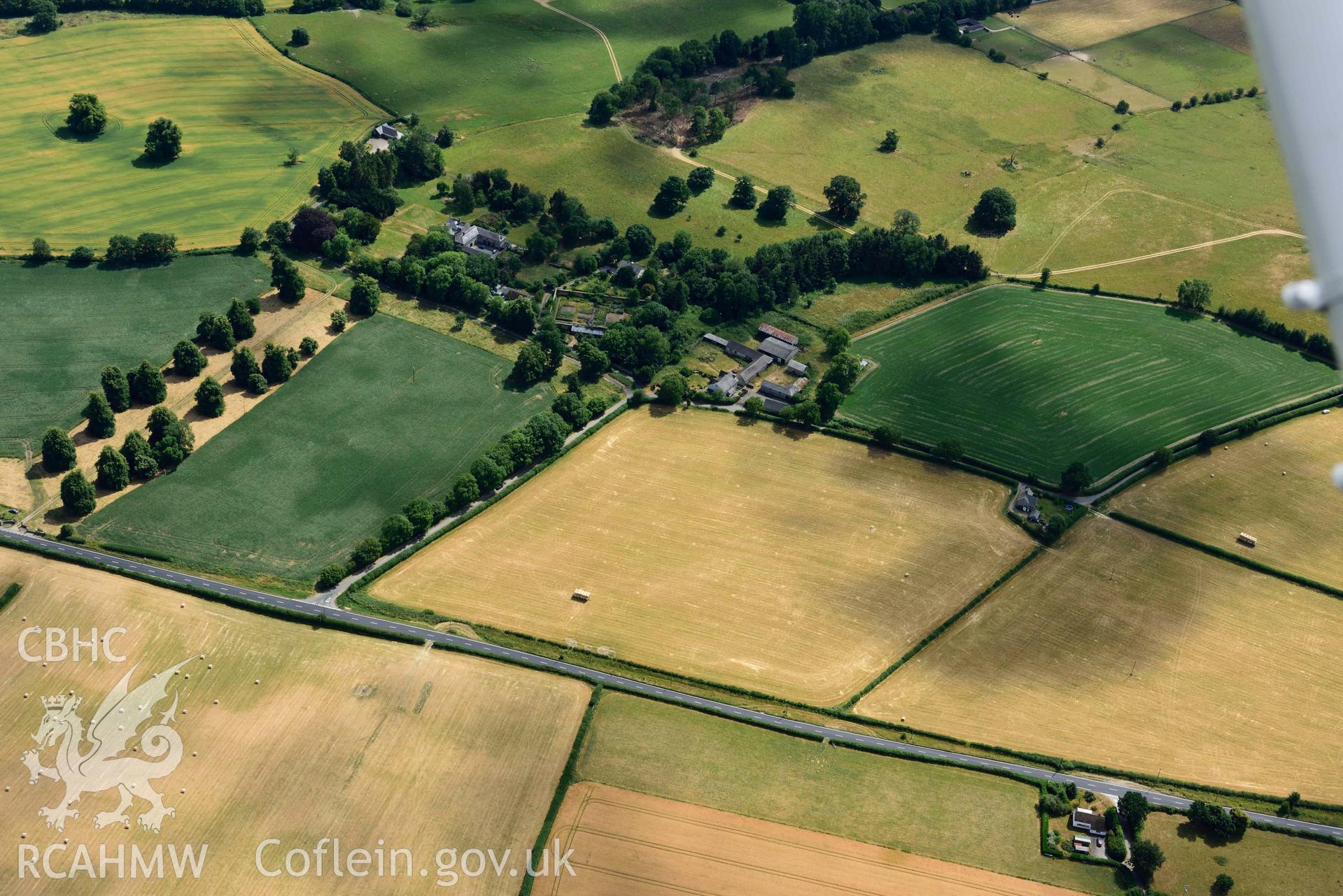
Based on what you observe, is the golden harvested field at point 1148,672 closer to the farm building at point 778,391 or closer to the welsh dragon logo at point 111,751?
the farm building at point 778,391

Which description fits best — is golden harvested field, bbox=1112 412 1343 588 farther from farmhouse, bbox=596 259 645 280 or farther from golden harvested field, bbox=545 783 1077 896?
farmhouse, bbox=596 259 645 280

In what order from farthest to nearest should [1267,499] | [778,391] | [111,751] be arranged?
1. [778,391]
2. [1267,499]
3. [111,751]

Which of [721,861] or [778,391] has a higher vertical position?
[778,391]

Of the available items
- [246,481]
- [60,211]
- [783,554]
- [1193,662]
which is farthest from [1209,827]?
[60,211]

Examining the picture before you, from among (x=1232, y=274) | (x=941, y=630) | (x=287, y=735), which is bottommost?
(x=287, y=735)

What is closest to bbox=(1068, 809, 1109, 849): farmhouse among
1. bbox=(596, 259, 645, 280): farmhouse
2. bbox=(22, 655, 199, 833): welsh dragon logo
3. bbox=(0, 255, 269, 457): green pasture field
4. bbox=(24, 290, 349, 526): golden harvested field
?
bbox=(22, 655, 199, 833): welsh dragon logo

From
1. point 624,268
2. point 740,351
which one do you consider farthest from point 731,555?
point 624,268

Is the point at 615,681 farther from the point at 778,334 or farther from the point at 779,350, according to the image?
the point at 778,334
